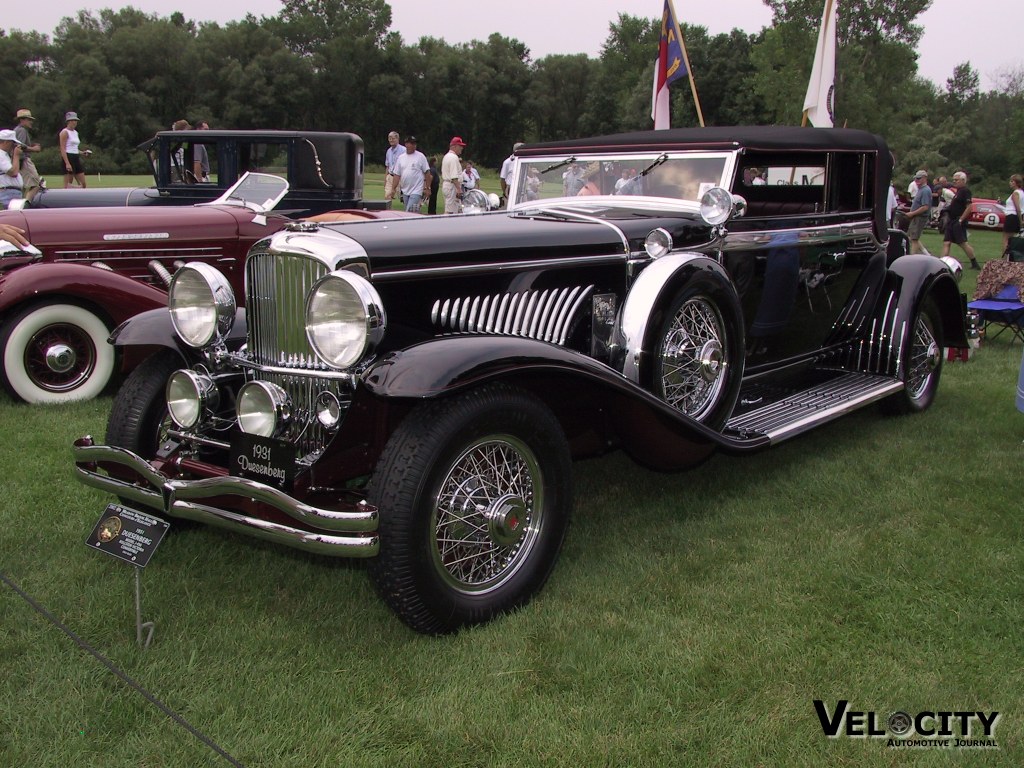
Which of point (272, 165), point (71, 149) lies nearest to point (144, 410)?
point (272, 165)

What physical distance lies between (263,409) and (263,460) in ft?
0.59

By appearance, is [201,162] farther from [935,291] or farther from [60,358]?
[935,291]

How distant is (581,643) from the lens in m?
2.88

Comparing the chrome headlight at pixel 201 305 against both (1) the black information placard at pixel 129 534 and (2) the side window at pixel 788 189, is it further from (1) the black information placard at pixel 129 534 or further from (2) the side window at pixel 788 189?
(2) the side window at pixel 788 189

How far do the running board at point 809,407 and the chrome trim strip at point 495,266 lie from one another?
1.01m

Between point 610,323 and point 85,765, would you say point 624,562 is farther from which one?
point 85,765

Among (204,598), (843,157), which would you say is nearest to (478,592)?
(204,598)

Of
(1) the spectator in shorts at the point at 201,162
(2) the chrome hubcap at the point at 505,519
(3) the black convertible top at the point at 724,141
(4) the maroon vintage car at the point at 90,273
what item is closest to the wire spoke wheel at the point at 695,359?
(3) the black convertible top at the point at 724,141

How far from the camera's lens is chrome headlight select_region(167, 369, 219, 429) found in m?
3.17

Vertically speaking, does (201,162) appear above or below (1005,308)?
above

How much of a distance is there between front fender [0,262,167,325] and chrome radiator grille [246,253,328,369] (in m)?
2.93

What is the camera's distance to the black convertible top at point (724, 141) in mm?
4395

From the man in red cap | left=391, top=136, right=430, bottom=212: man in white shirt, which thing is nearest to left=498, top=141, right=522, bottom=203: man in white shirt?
the man in red cap

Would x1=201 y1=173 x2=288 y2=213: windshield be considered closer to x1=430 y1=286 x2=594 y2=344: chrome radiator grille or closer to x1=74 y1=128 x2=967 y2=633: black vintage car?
x1=74 y1=128 x2=967 y2=633: black vintage car
